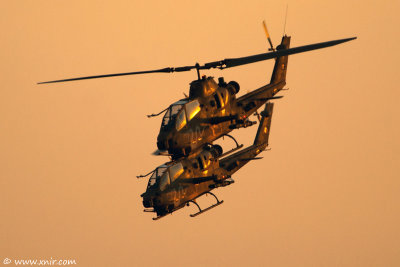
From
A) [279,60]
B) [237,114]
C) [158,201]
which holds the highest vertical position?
[279,60]

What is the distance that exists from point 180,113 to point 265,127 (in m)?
15.4

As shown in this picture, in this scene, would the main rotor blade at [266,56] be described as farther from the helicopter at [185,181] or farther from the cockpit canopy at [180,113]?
the helicopter at [185,181]

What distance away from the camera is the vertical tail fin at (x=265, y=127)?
6438cm

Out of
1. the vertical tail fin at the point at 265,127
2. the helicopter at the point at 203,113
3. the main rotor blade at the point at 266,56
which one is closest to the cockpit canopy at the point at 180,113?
the helicopter at the point at 203,113

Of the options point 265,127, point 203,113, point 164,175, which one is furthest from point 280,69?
point 164,175

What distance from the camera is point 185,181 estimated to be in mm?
52969

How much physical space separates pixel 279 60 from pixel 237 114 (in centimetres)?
1045

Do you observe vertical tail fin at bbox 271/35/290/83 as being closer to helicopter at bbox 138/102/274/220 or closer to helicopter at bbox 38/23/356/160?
helicopter at bbox 38/23/356/160

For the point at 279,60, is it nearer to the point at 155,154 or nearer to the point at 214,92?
the point at 214,92

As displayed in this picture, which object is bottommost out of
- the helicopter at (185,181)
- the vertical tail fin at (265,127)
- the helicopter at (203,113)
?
the helicopter at (185,181)

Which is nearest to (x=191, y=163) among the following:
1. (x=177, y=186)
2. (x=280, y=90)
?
(x=177, y=186)

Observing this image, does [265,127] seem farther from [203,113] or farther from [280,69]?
[203,113]

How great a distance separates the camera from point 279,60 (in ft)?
208

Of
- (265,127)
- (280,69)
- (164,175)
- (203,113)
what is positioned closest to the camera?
(164,175)
